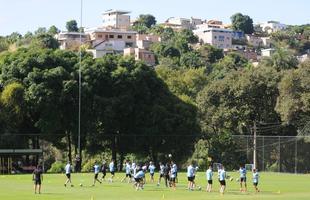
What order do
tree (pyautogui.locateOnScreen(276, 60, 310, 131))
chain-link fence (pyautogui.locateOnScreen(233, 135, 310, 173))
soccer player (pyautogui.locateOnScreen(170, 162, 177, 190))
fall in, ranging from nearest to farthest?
soccer player (pyautogui.locateOnScreen(170, 162, 177, 190)) → chain-link fence (pyautogui.locateOnScreen(233, 135, 310, 173)) → tree (pyautogui.locateOnScreen(276, 60, 310, 131))

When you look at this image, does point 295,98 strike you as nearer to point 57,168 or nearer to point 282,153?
point 282,153

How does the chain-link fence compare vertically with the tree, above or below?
below

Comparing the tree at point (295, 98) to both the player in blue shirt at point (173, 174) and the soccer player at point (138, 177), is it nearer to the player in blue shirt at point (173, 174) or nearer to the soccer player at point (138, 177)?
the player in blue shirt at point (173, 174)

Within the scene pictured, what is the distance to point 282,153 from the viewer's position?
3068 inches

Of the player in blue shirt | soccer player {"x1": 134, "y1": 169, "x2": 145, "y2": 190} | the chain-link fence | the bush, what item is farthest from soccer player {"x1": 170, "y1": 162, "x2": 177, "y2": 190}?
the chain-link fence

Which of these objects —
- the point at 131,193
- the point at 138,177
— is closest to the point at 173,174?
the point at 138,177

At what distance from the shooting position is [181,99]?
84.9m

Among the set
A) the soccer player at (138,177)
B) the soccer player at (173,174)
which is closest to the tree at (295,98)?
the soccer player at (173,174)

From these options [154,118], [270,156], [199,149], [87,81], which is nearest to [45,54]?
[87,81]

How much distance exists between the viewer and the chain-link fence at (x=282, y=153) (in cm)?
7670

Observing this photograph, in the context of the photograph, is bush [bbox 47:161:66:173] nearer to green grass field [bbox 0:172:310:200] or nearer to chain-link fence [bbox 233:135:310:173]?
chain-link fence [bbox 233:135:310:173]

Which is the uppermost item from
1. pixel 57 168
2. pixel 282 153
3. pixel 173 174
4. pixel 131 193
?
pixel 282 153

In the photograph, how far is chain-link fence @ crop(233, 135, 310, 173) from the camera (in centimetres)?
7670

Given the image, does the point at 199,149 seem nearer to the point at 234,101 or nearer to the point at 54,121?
the point at 234,101
